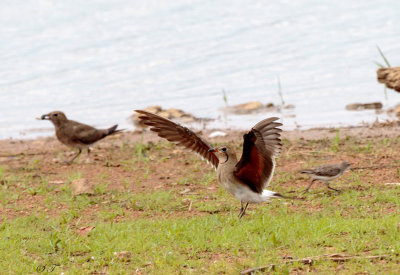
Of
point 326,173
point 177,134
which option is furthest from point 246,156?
point 326,173

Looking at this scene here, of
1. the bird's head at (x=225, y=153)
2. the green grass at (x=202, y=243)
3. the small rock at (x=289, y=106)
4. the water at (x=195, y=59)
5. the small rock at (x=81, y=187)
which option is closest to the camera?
the green grass at (x=202, y=243)

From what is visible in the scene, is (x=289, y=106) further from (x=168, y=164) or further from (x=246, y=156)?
(x=246, y=156)

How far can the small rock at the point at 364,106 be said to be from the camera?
14602mm

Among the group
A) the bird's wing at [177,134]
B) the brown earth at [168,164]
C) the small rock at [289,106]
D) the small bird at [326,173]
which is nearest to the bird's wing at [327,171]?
the small bird at [326,173]

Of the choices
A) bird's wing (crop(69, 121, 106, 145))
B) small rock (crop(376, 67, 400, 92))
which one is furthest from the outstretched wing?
bird's wing (crop(69, 121, 106, 145))

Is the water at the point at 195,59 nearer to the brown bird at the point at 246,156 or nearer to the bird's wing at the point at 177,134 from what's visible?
the bird's wing at the point at 177,134

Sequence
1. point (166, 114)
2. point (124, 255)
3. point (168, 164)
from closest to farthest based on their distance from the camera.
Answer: point (124, 255) < point (168, 164) < point (166, 114)

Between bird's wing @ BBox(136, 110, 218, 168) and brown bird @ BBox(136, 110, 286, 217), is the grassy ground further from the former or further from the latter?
bird's wing @ BBox(136, 110, 218, 168)

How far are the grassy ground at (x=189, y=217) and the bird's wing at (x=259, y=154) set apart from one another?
1.44 ft

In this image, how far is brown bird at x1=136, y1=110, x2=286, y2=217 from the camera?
Answer: 730cm

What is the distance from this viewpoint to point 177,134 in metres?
8.45

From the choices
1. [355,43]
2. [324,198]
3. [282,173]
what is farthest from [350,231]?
[355,43]

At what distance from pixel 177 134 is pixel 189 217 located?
3.29 ft

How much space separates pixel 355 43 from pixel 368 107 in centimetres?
567
